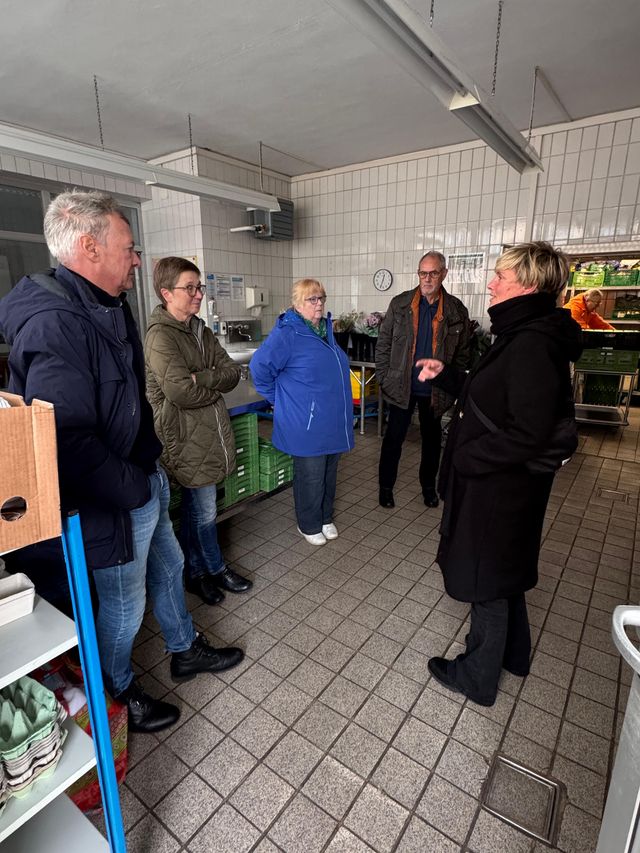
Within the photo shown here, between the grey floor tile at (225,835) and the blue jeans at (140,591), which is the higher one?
the blue jeans at (140,591)

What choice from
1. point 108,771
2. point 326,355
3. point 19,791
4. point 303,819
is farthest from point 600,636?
point 19,791

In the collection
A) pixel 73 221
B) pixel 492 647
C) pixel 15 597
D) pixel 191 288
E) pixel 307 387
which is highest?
pixel 73 221

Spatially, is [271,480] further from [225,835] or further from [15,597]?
[15,597]

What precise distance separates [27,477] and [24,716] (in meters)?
0.56

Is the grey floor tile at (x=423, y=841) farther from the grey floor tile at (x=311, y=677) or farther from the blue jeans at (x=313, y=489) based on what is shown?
the blue jeans at (x=313, y=489)

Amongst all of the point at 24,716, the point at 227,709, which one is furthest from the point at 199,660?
the point at 24,716

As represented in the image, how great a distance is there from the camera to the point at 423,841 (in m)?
1.31

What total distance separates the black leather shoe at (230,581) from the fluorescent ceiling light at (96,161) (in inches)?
106

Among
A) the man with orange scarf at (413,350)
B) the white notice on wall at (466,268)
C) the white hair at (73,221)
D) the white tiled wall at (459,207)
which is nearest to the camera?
the white hair at (73,221)

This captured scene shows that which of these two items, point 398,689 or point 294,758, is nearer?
point 294,758

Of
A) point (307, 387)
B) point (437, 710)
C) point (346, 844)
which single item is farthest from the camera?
point (307, 387)

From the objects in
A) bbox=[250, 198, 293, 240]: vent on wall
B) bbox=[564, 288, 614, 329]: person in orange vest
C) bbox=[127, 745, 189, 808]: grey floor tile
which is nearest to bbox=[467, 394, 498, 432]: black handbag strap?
bbox=[127, 745, 189, 808]: grey floor tile

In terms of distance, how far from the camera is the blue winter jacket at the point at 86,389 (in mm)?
1105

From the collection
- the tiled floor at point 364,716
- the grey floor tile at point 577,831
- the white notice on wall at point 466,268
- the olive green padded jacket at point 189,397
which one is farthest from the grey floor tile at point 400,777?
the white notice on wall at point 466,268
